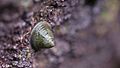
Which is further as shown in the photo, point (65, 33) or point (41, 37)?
point (65, 33)

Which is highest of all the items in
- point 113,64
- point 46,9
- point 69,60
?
point 46,9

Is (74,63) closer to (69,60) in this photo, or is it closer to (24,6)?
(69,60)

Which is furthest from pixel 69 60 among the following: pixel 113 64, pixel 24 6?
pixel 24 6

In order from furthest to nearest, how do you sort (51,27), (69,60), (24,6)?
(69,60) < (51,27) < (24,6)
